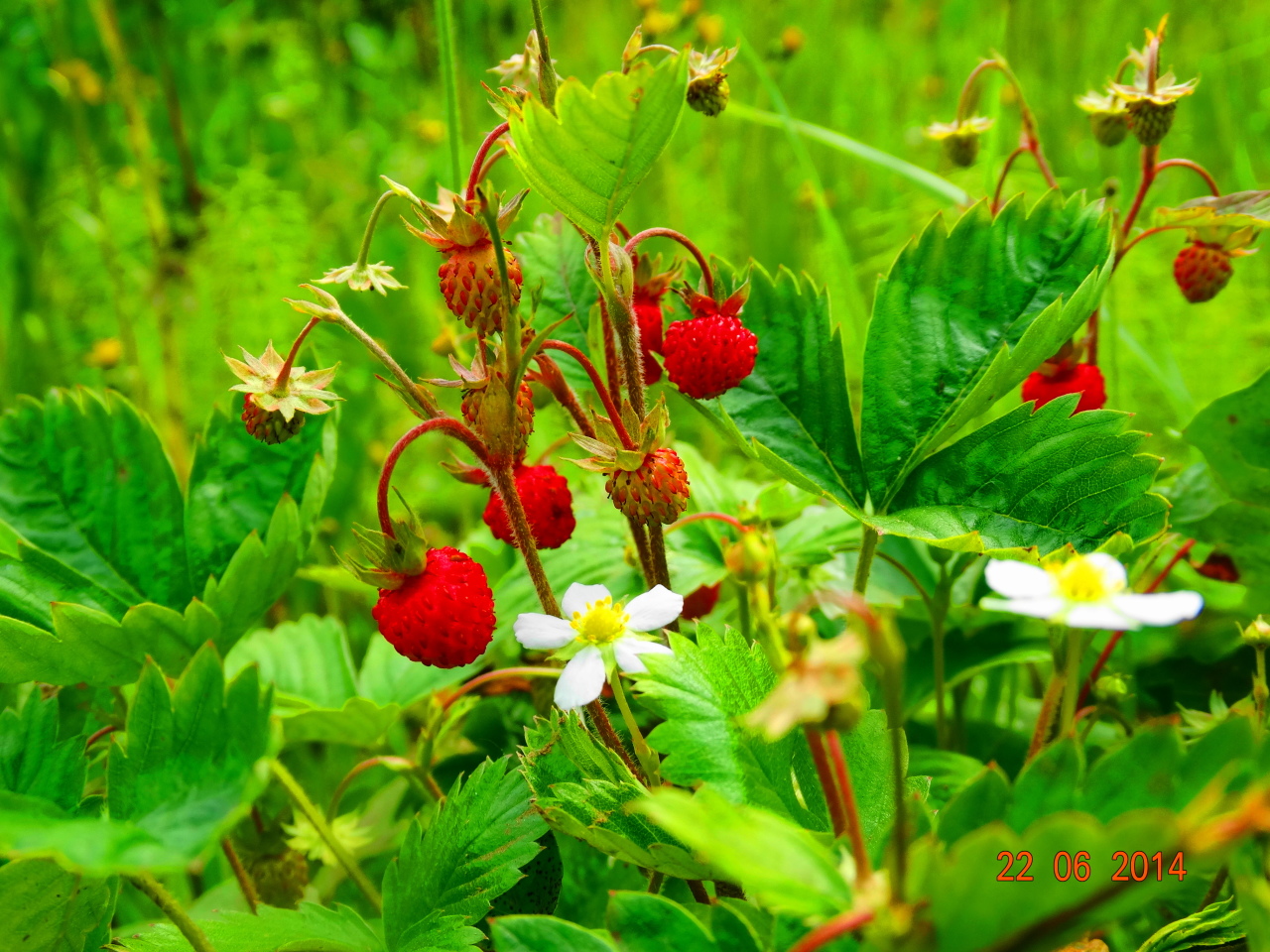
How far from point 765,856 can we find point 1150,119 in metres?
0.91

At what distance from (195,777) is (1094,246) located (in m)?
0.84

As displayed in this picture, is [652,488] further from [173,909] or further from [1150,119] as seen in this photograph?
[1150,119]

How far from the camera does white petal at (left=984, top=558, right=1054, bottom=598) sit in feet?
1.81

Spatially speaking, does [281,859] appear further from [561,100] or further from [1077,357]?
[1077,357]

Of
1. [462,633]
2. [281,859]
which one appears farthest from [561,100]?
[281,859]

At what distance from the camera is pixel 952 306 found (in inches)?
36.9

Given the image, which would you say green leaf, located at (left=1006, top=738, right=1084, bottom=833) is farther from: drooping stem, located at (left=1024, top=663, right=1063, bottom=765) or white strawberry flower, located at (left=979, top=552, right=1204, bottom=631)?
drooping stem, located at (left=1024, top=663, right=1063, bottom=765)

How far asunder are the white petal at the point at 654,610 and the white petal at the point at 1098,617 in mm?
281

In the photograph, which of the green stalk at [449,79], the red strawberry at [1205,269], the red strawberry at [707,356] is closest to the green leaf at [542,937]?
the red strawberry at [707,356]

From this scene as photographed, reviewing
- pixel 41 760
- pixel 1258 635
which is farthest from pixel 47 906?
pixel 1258 635

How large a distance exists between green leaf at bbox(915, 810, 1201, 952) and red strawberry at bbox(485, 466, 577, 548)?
48 centimetres

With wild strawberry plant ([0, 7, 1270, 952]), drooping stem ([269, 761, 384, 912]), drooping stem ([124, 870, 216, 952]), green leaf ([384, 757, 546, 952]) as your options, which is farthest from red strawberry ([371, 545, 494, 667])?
drooping stem ([269, 761, 384, 912])

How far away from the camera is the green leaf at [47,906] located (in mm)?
704

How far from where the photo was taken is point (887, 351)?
3.07 feet
